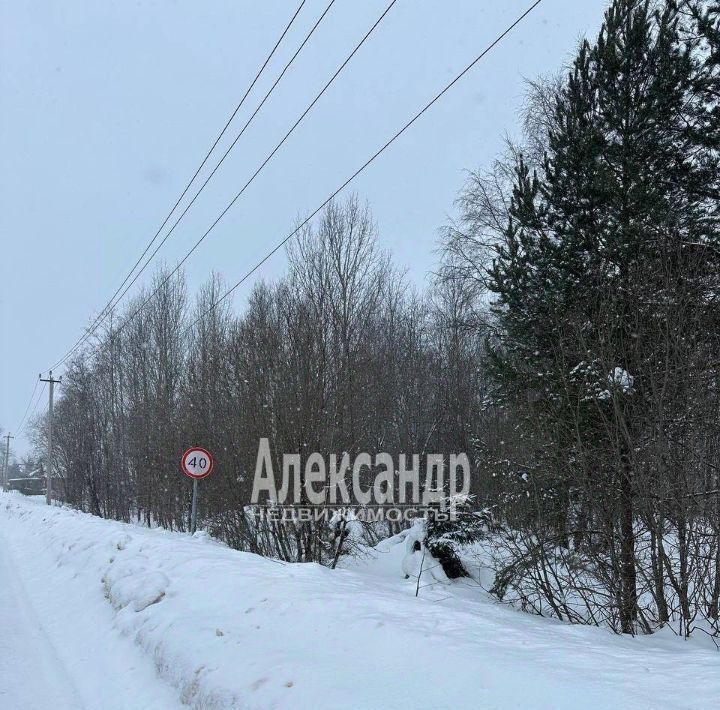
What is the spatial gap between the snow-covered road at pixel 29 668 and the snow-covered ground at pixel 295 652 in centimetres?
2

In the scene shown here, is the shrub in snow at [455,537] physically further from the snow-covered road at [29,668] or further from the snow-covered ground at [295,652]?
the snow-covered road at [29,668]

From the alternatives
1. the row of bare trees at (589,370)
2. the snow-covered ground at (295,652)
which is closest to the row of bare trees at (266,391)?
the row of bare trees at (589,370)

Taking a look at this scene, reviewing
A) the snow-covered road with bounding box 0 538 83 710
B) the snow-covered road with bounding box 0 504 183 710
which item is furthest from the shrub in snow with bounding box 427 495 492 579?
the snow-covered road with bounding box 0 538 83 710

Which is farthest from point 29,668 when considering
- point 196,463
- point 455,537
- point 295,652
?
point 455,537

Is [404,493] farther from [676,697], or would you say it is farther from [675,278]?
[676,697]

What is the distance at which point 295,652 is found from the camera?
4.11 meters

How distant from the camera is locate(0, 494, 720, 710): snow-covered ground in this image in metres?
3.26

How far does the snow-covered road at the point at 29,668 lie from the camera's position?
14.9ft

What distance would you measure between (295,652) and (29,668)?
109 inches

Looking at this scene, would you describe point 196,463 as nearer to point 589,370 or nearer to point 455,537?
point 455,537

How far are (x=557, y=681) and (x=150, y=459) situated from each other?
21.5 metres

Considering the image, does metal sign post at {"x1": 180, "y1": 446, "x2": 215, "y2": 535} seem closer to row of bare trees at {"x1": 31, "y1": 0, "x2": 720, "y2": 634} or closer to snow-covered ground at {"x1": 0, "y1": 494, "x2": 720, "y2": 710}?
row of bare trees at {"x1": 31, "y1": 0, "x2": 720, "y2": 634}

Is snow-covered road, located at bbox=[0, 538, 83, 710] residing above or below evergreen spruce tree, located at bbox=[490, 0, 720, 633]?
below

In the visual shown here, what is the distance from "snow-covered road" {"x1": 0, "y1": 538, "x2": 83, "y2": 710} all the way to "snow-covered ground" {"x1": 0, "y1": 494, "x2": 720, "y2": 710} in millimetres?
19
